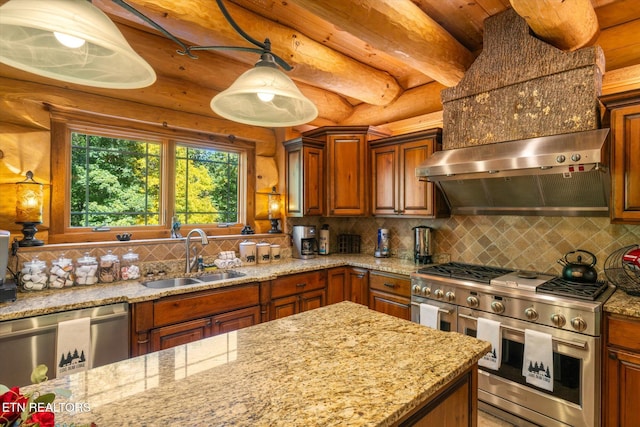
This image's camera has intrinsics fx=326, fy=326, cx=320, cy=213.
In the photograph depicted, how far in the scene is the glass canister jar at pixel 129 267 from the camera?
265cm

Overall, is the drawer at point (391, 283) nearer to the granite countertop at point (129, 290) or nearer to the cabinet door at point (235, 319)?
the granite countertop at point (129, 290)

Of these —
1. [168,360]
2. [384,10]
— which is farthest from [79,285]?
[384,10]

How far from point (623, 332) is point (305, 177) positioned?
2.79m

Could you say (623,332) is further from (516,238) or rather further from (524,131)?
(524,131)

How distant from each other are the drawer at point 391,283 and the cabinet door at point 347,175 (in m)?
0.76

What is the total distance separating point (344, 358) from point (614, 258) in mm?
2411

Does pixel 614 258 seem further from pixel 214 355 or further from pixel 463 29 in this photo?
pixel 214 355

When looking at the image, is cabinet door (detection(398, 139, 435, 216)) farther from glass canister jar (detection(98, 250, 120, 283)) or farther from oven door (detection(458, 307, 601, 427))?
glass canister jar (detection(98, 250, 120, 283))

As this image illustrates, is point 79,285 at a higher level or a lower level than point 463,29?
lower

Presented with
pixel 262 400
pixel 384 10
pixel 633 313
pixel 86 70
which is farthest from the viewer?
pixel 384 10

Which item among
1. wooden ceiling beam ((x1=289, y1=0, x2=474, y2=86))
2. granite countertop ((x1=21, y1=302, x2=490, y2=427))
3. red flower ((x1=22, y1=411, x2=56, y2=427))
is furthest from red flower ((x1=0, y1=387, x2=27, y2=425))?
wooden ceiling beam ((x1=289, y1=0, x2=474, y2=86))

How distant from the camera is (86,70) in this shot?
1.08 metres

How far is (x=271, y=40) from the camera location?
2445mm

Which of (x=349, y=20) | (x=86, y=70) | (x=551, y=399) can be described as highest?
(x=349, y=20)
